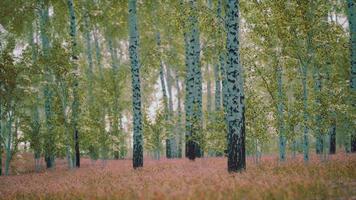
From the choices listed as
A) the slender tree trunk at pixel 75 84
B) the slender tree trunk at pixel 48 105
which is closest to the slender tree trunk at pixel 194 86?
the slender tree trunk at pixel 75 84

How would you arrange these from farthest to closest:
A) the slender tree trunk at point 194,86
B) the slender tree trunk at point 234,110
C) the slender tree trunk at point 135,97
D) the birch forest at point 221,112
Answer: the slender tree trunk at point 194,86 < the slender tree trunk at point 135,97 < the slender tree trunk at point 234,110 < the birch forest at point 221,112

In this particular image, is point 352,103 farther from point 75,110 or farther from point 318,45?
point 75,110

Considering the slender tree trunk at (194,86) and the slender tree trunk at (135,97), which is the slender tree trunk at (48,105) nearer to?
the slender tree trunk at (135,97)

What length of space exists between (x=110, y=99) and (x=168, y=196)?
69.7 feet

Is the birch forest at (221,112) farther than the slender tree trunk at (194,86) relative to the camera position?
No

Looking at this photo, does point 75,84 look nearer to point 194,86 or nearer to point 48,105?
point 48,105

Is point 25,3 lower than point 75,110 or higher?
higher

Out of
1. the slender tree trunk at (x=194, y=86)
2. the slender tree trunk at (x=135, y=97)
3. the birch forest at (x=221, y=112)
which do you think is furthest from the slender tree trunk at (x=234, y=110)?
the slender tree trunk at (x=194, y=86)

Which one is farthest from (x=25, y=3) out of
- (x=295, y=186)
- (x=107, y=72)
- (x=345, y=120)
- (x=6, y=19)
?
(x=295, y=186)

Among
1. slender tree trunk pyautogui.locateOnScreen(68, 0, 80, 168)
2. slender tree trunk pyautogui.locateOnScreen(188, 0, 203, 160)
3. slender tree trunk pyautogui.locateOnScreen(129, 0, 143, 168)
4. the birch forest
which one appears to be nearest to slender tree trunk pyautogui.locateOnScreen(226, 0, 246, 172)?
the birch forest

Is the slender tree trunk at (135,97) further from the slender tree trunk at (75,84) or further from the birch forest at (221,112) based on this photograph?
the slender tree trunk at (75,84)

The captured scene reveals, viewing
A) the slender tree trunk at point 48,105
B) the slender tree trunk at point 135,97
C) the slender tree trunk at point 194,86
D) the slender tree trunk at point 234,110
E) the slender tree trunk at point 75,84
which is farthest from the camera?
the slender tree trunk at point 48,105

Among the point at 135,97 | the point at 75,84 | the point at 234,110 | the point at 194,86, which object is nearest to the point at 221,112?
the point at 135,97

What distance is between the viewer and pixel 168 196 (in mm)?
7770
